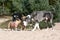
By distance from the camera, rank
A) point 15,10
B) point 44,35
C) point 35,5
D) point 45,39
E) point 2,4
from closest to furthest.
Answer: point 45,39, point 44,35, point 35,5, point 15,10, point 2,4

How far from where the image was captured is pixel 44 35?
10094mm

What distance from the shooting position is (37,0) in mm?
17359

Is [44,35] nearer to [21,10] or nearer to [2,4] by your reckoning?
[21,10]

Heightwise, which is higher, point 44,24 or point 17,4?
point 17,4

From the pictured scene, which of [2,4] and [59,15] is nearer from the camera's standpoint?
[59,15]

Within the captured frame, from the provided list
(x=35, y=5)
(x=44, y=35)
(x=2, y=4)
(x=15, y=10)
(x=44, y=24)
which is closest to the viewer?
(x=44, y=35)

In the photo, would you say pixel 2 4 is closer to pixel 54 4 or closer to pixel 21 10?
pixel 21 10

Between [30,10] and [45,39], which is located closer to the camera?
[45,39]

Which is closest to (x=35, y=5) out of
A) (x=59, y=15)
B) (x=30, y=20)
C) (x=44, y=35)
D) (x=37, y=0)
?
(x=37, y=0)

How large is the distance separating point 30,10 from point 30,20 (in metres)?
3.81

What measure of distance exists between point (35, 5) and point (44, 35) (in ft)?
23.1

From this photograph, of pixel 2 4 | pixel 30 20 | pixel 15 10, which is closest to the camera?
pixel 30 20

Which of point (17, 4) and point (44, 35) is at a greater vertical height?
point (17, 4)

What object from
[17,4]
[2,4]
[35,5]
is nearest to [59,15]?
[35,5]
